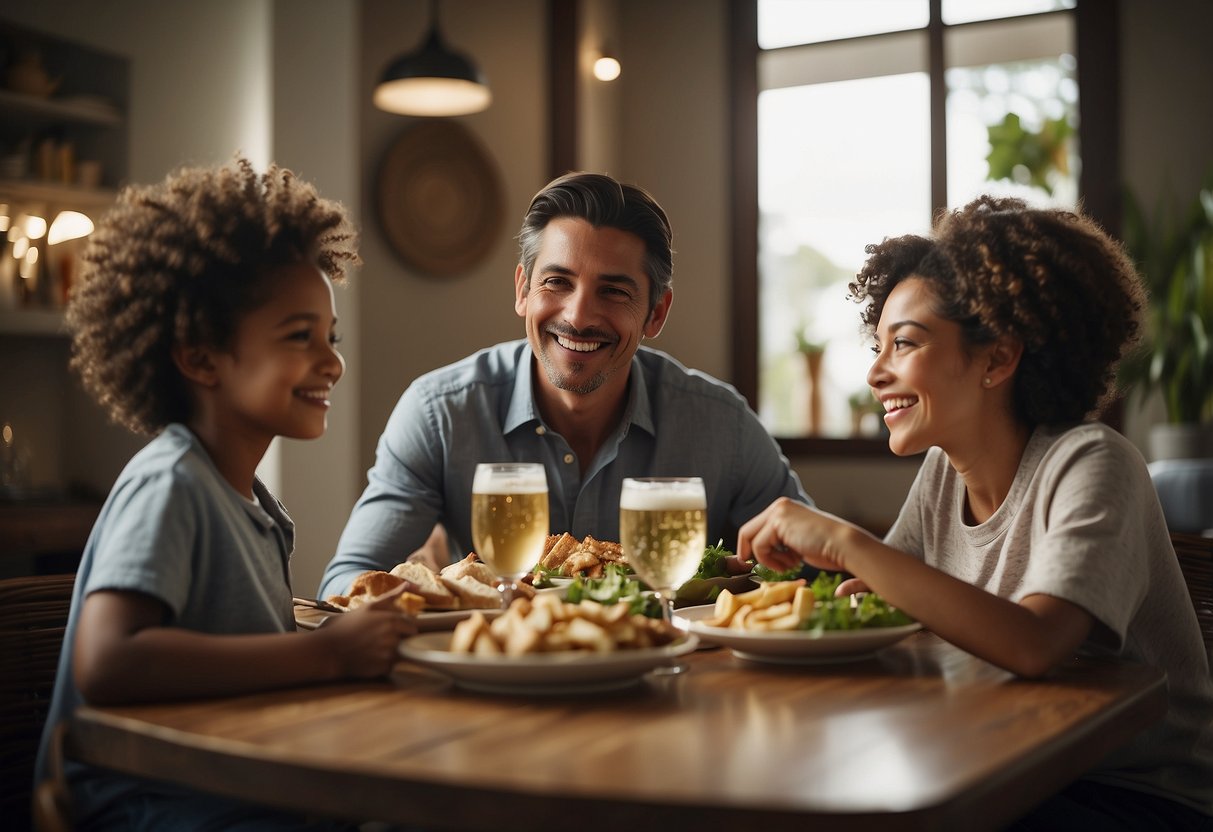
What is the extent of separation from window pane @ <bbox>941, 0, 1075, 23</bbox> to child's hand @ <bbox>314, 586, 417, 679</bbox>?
6211 mm

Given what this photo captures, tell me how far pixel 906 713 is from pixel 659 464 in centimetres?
146

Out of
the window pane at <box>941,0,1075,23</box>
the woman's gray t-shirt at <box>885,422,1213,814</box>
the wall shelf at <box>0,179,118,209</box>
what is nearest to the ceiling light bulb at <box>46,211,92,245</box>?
the wall shelf at <box>0,179,118,209</box>

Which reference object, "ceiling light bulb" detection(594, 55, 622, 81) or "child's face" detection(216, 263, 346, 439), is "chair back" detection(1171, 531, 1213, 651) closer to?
"child's face" detection(216, 263, 346, 439)

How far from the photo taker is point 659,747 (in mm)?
974

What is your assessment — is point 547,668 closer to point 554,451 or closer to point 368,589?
point 368,589

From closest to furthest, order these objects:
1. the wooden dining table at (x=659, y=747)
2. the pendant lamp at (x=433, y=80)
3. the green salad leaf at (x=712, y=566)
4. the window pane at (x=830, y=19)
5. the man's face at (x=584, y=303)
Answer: the wooden dining table at (x=659, y=747) < the green salad leaf at (x=712, y=566) < the man's face at (x=584, y=303) < the pendant lamp at (x=433, y=80) < the window pane at (x=830, y=19)

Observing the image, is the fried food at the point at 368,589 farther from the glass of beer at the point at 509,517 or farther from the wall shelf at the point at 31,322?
the wall shelf at the point at 31,322

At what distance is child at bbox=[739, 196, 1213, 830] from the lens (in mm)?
1380

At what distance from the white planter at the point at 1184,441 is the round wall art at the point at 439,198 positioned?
11.4ft

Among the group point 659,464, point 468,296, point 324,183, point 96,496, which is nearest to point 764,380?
point 468,296

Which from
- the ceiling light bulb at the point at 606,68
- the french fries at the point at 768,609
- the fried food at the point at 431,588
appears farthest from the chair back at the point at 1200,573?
the ceiling light bulb at the point at 606,68

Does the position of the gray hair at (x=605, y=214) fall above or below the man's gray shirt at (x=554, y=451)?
above

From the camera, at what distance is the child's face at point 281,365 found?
54.6 inches

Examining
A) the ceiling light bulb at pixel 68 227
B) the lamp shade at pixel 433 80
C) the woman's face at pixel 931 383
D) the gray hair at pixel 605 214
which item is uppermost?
A: the lamp shade at pixel 433 80
